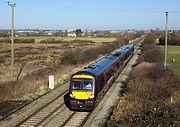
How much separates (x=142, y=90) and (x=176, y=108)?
698cm

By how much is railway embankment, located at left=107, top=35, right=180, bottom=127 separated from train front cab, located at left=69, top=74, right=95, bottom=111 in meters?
1.66

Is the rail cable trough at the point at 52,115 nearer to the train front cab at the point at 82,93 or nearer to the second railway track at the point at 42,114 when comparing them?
the second railway track at the point at 42,114

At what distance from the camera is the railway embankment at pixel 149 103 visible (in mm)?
11636

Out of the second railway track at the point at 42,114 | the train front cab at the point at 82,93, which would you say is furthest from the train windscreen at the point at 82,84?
the second railway track at the point at 42,114

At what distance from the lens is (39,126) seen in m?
15.4

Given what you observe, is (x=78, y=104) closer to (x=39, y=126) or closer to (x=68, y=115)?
(x=68, y=115)

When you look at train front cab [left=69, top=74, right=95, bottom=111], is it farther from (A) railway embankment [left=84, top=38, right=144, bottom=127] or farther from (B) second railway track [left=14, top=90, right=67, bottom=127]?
(B) second railway track [left=14, top=90, right=67, bottom=127]

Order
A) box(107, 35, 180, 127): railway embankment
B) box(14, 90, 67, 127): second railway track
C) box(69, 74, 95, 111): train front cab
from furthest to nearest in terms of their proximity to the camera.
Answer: box(69, 74, 95, 111): train front cab
box(14, 90, 67, 127): second railway track
box(107, 35, 180, 127): railway embankment

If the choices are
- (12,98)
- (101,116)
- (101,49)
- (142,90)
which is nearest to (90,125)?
(101,116)

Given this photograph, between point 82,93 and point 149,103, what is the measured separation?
4593 mm

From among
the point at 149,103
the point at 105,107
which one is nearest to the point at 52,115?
the point at 105,107

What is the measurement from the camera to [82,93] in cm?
1775

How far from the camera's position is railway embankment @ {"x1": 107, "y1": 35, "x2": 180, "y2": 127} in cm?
1164

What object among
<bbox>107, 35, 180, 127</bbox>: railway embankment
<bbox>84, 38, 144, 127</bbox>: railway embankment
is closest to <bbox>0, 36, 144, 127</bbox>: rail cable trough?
<bbox>84, 38, 144, 127</bbox>: railway embankment
